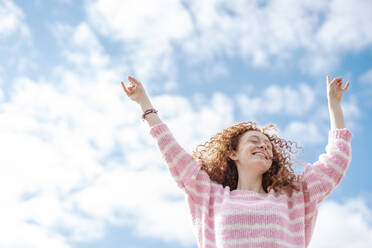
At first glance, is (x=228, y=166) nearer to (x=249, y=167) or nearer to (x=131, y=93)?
(x=249, y=167)

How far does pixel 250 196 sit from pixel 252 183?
0.29 meters

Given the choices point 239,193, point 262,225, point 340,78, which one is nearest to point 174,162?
point 239,193

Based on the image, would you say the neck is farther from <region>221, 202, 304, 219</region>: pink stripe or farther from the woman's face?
<region>221, 202, 304, 219</region>: pink stripe

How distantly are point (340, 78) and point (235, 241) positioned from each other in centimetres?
216

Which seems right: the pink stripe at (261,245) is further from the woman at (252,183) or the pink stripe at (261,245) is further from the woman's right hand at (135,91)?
the woman's right hand at (135,91)

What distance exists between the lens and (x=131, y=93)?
16.5ft

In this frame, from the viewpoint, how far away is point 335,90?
5078mm

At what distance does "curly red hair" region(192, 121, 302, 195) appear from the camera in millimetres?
4934

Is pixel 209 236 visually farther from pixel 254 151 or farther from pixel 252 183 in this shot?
pixel 254 151

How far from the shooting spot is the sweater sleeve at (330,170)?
4695 mm

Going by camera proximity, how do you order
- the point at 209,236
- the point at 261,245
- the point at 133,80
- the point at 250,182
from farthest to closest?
the point at 133,80 → the point at 250,182 → the point at 209,236 → the point at 261,245

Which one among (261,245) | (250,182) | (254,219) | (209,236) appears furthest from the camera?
(250,182)

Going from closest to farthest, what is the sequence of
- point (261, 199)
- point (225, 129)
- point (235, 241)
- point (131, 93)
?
1. point (235, 241)
2. point (261, 199)
3. point (131, 93)
4. point (225, 129)

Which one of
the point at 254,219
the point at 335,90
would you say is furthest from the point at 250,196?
the point at 335,90
